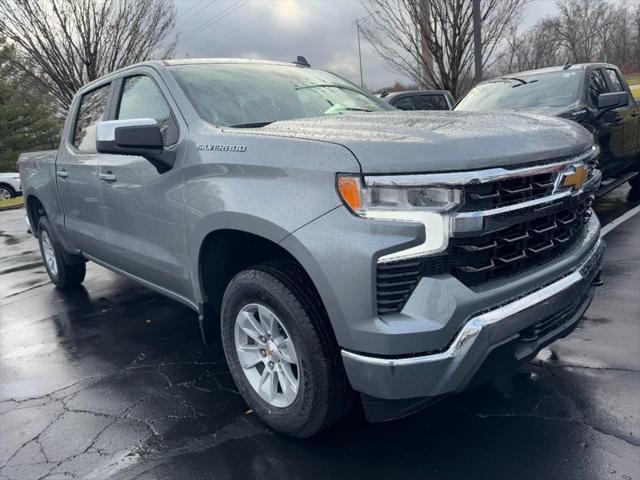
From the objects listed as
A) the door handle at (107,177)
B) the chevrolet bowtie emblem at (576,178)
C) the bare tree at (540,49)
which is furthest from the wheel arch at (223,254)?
the bare tree at (540,49)

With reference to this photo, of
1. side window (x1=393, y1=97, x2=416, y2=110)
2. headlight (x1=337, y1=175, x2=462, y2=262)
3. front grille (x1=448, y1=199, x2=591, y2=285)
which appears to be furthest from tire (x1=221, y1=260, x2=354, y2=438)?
side window (x1=393, y1=97, x2=416, y2=110)

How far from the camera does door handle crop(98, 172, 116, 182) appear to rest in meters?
3.85

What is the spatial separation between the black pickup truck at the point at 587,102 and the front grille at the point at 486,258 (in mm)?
3810

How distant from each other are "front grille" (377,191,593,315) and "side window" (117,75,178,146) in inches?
66.5

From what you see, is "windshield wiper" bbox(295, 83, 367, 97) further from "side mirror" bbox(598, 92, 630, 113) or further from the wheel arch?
"side mirror" bbox(598, 92, 630, 113)

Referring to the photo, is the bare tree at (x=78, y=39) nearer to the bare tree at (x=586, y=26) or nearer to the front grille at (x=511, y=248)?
the front grille at (x=511, y=248)

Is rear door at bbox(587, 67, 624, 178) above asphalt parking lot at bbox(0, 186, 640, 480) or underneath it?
above

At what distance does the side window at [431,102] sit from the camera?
11867 millimetres

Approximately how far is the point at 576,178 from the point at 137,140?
87.9 inches

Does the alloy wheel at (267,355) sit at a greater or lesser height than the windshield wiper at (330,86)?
lesser

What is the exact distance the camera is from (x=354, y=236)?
7.19ft

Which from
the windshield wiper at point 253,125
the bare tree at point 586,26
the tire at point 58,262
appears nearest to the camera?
the windshield wiper at point 253,125

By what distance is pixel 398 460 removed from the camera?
260cm

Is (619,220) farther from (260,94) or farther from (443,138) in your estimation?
(443,138)
